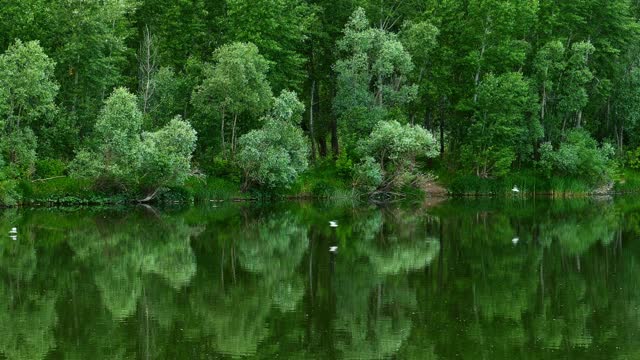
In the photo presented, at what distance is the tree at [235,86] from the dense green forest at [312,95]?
12cm

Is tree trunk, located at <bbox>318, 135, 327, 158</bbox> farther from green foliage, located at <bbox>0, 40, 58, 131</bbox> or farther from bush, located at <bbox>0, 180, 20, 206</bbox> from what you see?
bush, located at <bbox>0, 180, 20, 206</bbox>

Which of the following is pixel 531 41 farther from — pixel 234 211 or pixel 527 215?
pixel 234 211

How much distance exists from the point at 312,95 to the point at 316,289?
40.6m

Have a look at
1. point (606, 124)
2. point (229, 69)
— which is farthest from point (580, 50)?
point (229, 69)

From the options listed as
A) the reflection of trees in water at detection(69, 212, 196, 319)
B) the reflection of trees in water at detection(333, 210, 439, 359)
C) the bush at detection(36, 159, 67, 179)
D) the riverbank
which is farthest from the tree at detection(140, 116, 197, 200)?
the reflection of trees in water at detection(333, 210, 439, 359)

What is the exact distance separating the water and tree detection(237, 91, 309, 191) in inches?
447

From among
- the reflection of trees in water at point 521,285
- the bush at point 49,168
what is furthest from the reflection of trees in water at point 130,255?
the bush at point 49,168

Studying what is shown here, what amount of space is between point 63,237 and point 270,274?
1090 cm

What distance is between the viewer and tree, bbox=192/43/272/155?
51.2 meters

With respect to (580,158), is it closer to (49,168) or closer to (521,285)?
(49,168)

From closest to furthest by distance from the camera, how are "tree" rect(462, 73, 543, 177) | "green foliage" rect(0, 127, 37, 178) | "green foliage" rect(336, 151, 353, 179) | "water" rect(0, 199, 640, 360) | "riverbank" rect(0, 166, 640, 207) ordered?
"water" rect(0, 199, 640, 360) → "green foliage" rect(0, 127, 37, 178) → "riverbank" rect(0, 166, 640, 207) → "green foliage" rect(336, 151, 353, 179) → "tree" rect(462, 73, 543, 177)

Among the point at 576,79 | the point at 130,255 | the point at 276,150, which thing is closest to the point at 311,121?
the point at 276,150

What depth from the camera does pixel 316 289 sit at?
70.9 ft

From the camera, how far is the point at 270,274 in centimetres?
2445
